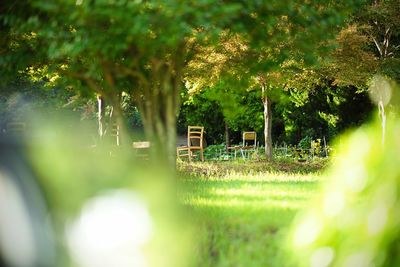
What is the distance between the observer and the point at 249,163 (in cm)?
1335

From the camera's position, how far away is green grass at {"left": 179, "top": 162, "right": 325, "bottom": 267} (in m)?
4.17

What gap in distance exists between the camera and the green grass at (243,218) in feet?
13.7

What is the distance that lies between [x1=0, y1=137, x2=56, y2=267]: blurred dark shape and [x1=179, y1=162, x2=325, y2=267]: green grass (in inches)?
56.0

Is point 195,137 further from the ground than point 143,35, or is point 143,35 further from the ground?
point 143,35

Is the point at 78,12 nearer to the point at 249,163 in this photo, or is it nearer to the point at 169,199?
the point at 169,199

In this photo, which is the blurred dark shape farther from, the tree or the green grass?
the tree

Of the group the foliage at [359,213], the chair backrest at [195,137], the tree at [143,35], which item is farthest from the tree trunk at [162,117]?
the foliage at [359,213]

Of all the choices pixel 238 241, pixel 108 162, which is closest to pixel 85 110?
pixel 238 241

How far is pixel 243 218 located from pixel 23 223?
287 cm

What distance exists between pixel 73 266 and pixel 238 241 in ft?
6.89

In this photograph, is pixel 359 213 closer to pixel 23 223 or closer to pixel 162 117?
pixel 23 223

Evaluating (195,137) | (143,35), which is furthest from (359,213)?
(195,137)

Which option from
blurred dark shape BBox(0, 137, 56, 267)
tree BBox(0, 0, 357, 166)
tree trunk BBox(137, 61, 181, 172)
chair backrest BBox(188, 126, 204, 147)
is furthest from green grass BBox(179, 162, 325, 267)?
chair backrest BBox(188, 126, 204, 147)

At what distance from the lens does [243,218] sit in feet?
17.7
